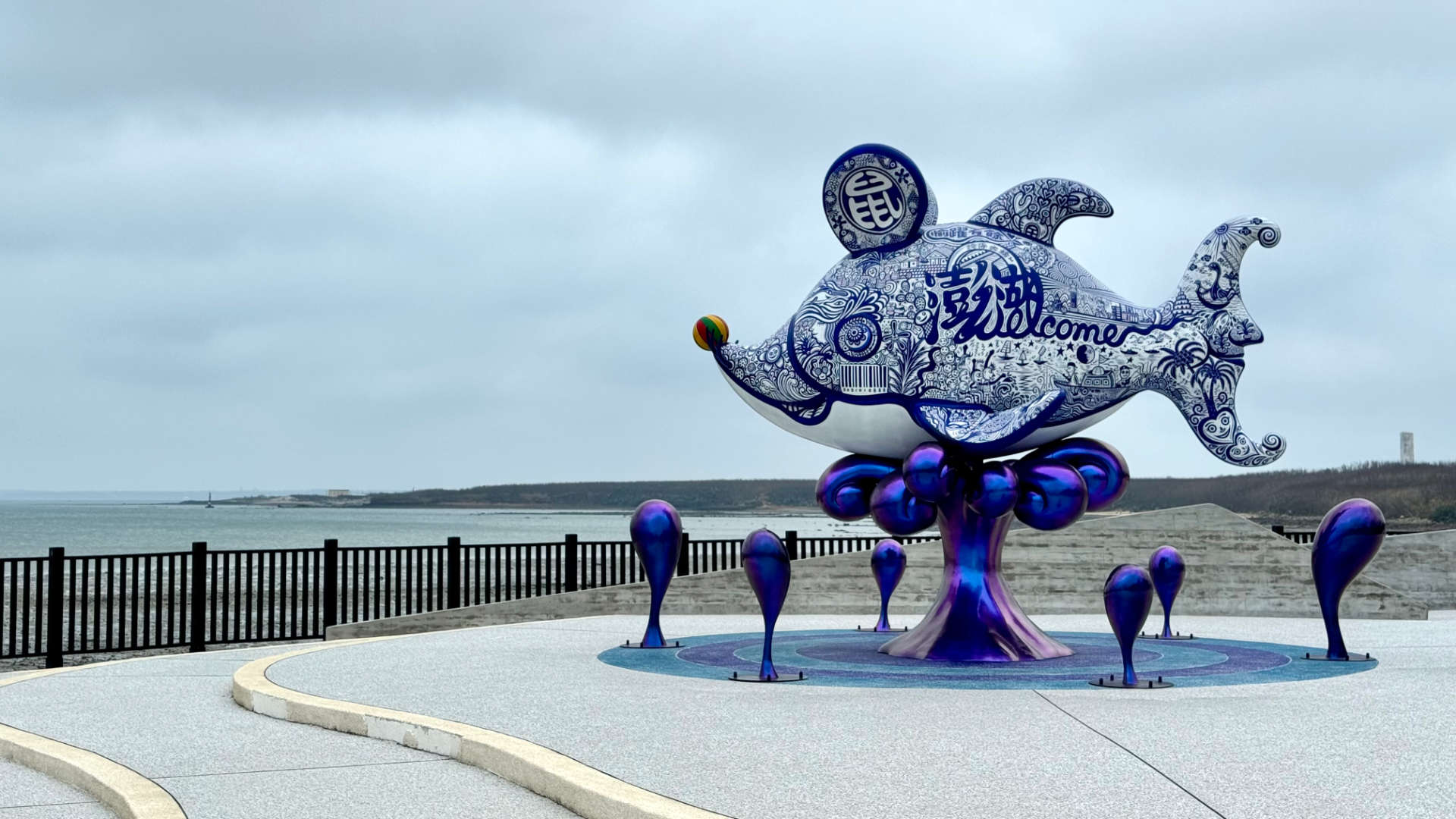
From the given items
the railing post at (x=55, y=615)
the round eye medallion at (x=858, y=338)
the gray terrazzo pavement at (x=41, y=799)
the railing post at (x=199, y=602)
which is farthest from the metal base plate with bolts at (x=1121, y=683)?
the railing post at (x=55, y=615)

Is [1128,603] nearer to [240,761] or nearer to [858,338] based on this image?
[858,338]

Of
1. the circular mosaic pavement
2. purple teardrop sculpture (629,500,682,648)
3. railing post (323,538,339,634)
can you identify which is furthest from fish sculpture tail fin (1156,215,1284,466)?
railing post (323,538,339,634)

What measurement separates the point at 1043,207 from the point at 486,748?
6.90 meters

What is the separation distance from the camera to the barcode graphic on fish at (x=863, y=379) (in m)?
10.3

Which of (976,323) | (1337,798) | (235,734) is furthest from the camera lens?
(976,323)

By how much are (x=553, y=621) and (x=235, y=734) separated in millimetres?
7482

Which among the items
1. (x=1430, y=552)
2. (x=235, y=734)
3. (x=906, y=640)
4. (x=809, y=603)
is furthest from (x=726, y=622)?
(x=1430, y=552)

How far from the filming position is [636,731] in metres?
6.68

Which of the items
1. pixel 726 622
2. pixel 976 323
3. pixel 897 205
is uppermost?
pixel 897 205

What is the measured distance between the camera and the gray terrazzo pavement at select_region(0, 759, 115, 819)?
572 cm

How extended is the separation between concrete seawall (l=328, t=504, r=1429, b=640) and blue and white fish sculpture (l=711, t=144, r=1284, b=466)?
19.0 feet

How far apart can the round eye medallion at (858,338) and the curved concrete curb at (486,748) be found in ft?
15.4

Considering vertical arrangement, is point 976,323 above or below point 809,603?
above

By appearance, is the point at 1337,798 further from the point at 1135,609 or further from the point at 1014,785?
the point at 1135,609
